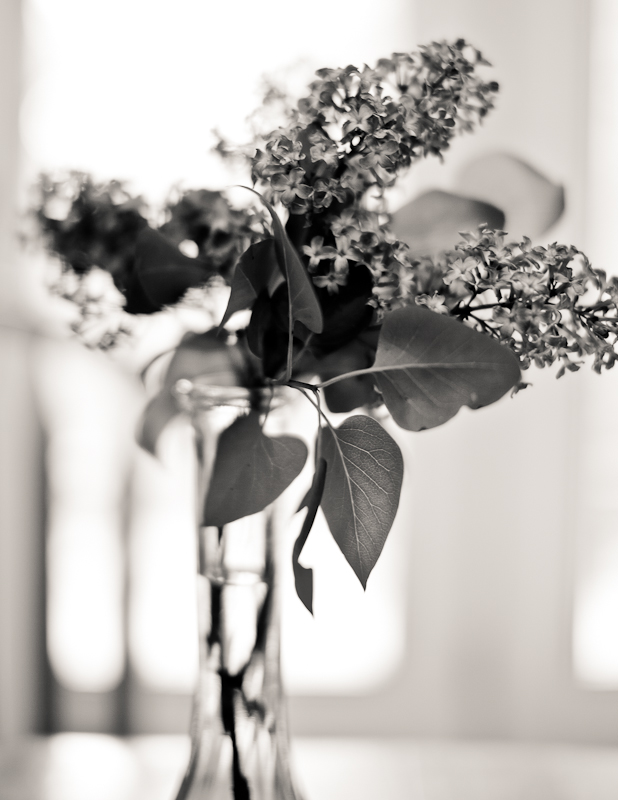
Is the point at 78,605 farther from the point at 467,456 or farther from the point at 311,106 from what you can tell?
the point at 311,106

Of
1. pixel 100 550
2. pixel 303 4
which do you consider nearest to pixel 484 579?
pixel 100 550

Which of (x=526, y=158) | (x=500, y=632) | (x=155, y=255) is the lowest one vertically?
(x=500, y=632)

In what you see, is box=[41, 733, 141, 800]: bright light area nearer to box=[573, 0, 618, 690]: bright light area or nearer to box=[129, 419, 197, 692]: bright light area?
box=[129, 419, 197, 692]: bright light area

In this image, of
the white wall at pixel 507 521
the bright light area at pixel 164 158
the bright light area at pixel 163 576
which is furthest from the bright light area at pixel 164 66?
the bright light area at pixel 163 576

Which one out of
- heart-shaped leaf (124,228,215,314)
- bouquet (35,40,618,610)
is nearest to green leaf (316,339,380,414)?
bouquet (35,40,618,610)

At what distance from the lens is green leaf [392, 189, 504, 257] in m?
0.48

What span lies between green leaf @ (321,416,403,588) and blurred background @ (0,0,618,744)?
51 centimetres

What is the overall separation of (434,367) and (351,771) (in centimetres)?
52

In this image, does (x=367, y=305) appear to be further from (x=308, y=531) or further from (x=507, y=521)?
(x=507, y=521)

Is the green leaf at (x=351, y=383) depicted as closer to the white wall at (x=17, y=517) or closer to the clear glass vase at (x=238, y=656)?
the clear glass vase at (x=238, y=656)

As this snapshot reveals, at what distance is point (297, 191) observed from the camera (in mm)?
386

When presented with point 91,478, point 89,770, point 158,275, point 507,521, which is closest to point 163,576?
point 91,478

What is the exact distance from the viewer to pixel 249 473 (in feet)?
1.34

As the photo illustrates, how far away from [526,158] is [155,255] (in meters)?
0.58
